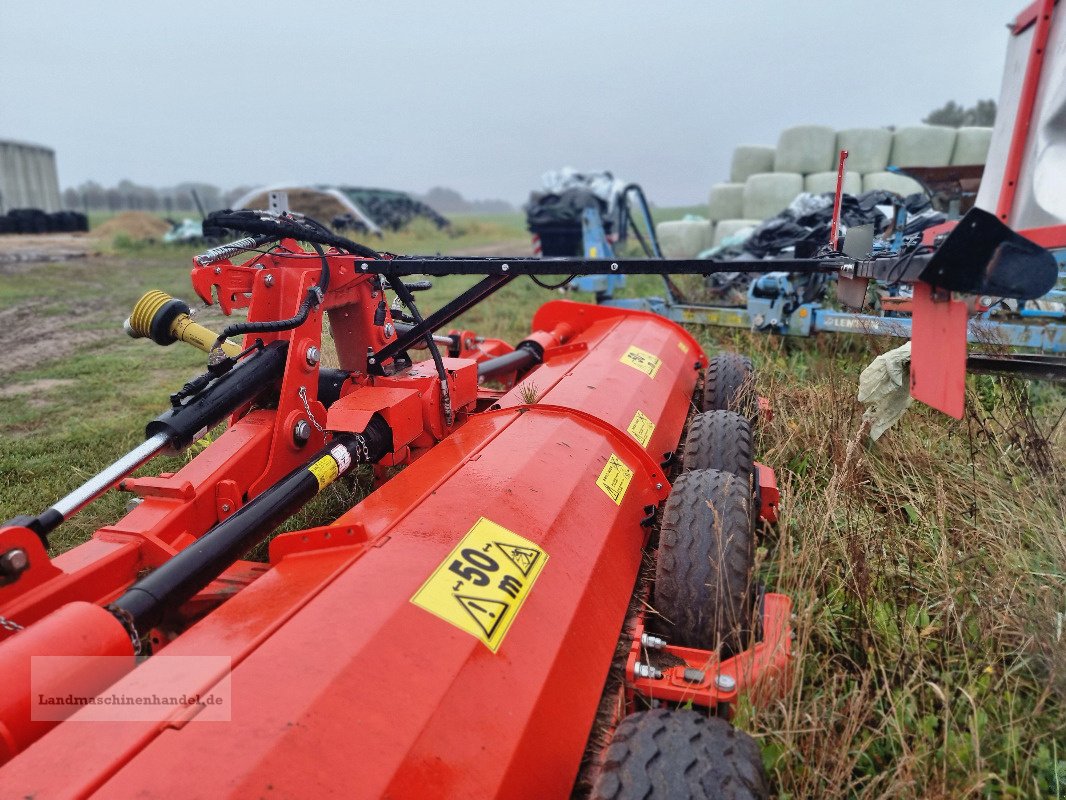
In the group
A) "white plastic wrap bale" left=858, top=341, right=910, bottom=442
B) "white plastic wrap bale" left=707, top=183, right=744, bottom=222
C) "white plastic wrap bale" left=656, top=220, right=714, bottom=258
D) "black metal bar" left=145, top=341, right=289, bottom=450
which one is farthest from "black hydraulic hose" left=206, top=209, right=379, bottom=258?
"white plastic wrap bale" left=707, top=183, right=744, bottom=222

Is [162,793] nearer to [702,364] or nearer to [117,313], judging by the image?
[702,364]

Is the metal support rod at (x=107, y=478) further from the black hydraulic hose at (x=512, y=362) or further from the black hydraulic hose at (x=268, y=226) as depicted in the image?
the black hydraulic hose at (x=512, y=362)

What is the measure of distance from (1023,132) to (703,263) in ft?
8.96

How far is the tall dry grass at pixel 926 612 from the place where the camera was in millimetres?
1880

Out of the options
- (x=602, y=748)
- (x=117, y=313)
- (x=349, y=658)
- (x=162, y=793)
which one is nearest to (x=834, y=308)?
(x=602, y=748)

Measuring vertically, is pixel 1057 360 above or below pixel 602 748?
above

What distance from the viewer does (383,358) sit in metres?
3.20

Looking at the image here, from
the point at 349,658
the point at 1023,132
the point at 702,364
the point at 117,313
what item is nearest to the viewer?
the point at 349,658

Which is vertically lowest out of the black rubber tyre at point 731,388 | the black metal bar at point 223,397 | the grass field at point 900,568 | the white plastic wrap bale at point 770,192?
the grass field at point 900,568

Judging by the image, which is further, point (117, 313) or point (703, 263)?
point (117, 313)

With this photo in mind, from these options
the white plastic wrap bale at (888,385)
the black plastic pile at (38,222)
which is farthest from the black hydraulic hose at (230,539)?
the black plastic pile at (38,222)

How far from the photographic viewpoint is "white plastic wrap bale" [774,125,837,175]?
1384 centimetres

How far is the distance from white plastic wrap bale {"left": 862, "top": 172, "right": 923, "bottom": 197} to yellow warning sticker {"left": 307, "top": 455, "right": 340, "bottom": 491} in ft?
38.6

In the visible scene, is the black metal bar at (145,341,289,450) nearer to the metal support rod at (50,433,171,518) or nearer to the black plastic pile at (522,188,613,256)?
the metal support rod at (50,433,171,518)
